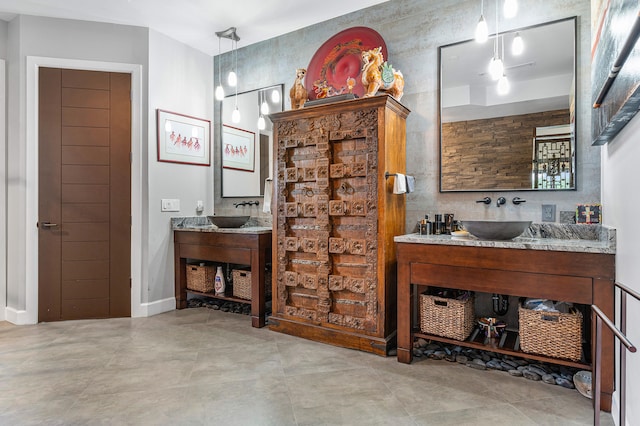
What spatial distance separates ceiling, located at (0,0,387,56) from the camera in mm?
3254

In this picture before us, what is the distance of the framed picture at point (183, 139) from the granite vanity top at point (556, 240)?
262 cm

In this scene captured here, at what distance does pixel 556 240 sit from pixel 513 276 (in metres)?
0.46

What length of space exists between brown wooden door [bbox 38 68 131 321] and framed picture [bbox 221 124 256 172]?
102 cm

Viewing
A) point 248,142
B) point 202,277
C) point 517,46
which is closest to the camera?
point 517,46

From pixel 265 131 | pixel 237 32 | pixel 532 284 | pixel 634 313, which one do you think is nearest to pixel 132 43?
pixel 237 32

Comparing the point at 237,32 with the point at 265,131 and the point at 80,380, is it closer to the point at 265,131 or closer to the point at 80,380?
the point at 265,131

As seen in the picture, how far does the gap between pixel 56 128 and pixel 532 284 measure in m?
4.14

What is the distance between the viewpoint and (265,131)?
4.02 metres

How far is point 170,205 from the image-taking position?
3.88m

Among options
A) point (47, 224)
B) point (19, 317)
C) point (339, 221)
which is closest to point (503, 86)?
point (339, 221)

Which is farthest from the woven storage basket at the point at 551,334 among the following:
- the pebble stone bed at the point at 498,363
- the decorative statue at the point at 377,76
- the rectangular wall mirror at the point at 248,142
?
the rectangular wall mirror at the point at 248,142

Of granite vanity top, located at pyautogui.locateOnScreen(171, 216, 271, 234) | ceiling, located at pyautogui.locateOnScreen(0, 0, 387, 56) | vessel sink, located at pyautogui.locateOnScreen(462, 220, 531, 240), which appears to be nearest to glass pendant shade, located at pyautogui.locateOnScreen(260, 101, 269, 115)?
ceiling, located at pyautogui.locateOnScreen(0, 0, 387, 56)

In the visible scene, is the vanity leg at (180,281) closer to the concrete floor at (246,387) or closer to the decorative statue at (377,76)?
the concrete floor at (246,387)

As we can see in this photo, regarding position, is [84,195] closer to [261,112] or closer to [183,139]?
[183,139]
